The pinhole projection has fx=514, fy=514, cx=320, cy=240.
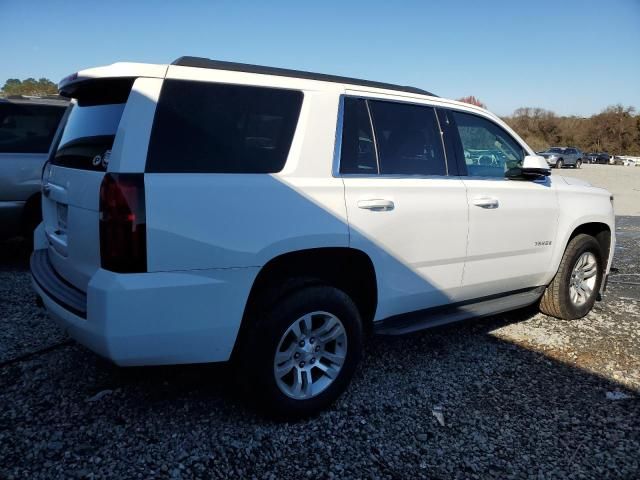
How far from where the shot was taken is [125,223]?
232 cm

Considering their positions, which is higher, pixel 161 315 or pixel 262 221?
pixel 262 221

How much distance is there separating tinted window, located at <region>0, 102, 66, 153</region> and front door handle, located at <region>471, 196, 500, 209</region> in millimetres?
4936

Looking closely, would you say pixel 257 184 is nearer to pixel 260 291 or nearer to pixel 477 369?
pixel 260 291

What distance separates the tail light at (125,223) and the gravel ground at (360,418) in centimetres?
102

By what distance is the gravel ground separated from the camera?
2.57 metres

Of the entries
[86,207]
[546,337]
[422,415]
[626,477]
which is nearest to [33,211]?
[86,207]

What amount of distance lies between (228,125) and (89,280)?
1.03 metres

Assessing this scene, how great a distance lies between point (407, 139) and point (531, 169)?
47.5 inches

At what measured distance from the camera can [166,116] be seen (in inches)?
97.2

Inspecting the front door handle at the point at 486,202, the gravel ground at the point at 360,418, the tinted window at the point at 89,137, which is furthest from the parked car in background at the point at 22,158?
the front door handle at the point at 486,202

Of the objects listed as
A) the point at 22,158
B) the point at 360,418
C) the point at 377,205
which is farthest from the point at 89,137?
the point at 22,158

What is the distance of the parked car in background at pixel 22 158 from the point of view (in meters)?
5.73

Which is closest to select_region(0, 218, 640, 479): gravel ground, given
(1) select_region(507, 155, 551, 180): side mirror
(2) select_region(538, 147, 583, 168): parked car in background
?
(1) select_region(507, 155, 551, 180): side mirror

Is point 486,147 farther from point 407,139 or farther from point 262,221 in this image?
point 262,221
